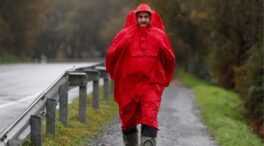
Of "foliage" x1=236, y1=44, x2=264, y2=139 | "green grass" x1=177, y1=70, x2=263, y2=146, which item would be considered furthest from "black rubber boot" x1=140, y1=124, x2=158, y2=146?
"foliage" x1=236, y1=44, x2=264, y2=139

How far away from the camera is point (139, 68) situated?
21.7 ft

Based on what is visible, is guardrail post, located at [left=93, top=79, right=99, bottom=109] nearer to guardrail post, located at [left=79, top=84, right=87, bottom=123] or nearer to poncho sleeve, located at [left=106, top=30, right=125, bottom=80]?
guardrail post, located at [left=79, top=84, right=87, bottom=123]

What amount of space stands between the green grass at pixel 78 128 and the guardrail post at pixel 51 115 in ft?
0.32

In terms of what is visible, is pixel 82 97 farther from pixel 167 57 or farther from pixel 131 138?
pixel 167 57

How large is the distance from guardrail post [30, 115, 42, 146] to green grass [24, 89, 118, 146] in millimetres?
205

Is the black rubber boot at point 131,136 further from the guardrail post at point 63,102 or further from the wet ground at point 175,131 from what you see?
the guardrail post at point 63,102

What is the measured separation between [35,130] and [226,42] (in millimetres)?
16682

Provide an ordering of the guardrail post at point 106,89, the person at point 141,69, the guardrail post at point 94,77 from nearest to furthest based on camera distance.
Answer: the person at point 141,69, the guardrail post at point 94,77, the guardrail post at point 106,89

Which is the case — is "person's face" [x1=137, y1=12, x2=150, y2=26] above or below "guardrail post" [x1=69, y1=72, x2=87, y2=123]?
above

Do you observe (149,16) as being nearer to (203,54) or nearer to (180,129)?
(180,129)

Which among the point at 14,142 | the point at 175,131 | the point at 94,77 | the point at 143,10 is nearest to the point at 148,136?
the point at 143,10

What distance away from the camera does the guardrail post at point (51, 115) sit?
7.73 m

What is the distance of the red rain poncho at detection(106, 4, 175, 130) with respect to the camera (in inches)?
260

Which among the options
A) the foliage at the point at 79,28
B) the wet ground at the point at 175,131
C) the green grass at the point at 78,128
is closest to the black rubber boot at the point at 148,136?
the green grass at the point at 78,128
